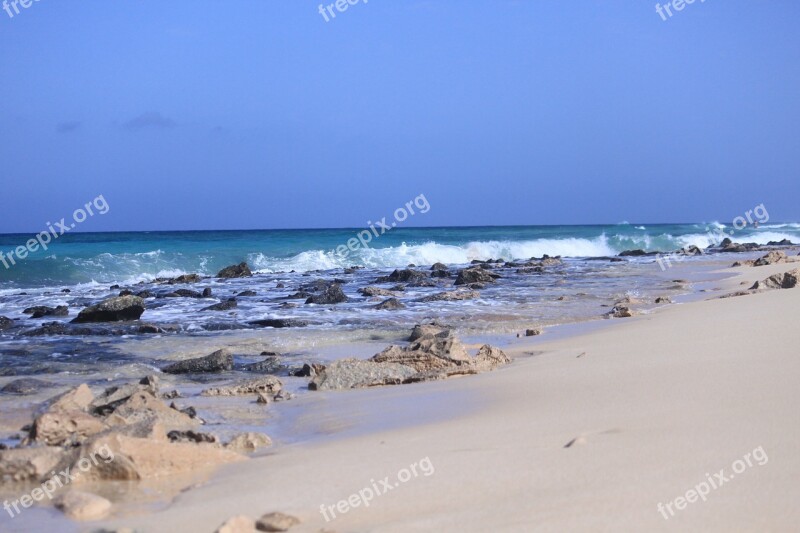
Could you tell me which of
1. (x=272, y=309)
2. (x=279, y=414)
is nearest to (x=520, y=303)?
(x=272, y=309)

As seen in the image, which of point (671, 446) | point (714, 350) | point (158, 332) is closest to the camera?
point (671, 446)

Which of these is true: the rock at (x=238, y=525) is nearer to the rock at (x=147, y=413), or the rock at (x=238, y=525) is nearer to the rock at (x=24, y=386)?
the rock at (x=147, y=413)

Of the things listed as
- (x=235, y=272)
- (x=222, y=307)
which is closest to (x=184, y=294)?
(x=222, y=307)

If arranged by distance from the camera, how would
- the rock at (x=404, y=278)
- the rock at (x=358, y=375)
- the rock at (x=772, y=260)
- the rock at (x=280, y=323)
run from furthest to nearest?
the rock at (x=404, y=278), the rock at (x=772, y=260), the rock at (x=280, y=323), the rock at (x=358, y=375)

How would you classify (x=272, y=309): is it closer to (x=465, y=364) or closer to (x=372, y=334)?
(x=372, y=334)

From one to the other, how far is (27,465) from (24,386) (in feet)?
10.1

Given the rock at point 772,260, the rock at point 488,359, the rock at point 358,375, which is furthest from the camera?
the rock at point 772,260

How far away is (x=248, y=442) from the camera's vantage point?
4.58m

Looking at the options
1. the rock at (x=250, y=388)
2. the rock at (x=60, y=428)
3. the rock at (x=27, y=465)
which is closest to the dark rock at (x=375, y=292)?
the rock at (x=250, y=388)

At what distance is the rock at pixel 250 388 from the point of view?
6.47 m

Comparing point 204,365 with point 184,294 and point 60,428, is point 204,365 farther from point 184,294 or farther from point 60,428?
point 184,294

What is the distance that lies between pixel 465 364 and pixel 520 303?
7101mm

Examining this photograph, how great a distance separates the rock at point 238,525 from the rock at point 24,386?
4.34 m

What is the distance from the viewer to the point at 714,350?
5965 mm
